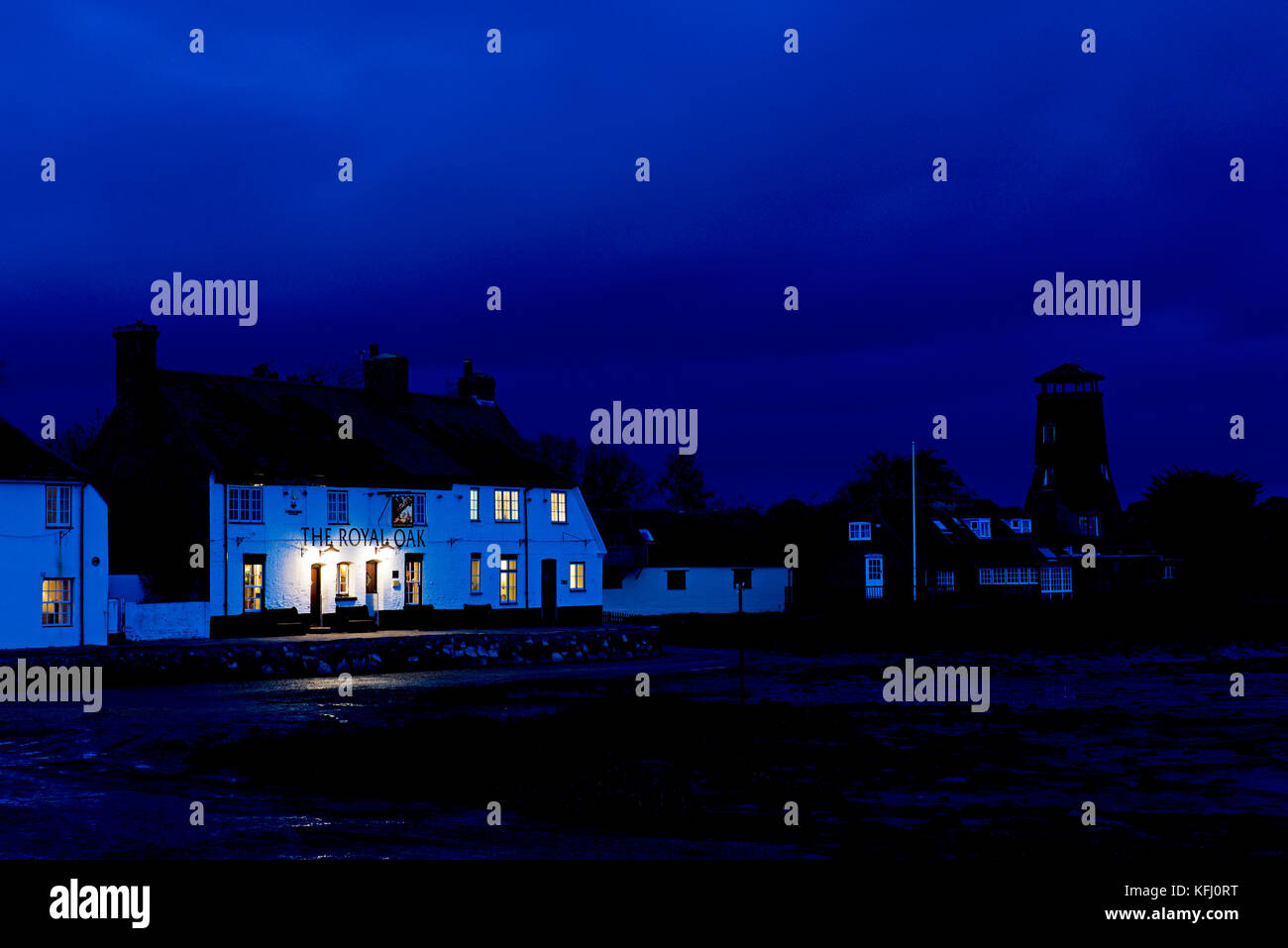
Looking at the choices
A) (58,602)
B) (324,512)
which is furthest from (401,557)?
(58,602)

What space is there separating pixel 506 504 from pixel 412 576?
549 centimetres

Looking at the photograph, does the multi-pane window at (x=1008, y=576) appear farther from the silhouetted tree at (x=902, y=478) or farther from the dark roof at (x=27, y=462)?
the dark roof at (x=27, y=462)

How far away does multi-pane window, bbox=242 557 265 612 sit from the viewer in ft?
161

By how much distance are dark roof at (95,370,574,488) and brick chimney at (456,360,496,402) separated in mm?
1163

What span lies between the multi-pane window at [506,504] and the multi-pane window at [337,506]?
23.5 ft

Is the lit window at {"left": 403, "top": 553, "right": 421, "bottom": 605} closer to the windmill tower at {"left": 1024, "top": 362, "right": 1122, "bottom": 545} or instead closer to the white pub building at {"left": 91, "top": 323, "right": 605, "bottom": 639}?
the white pub building at {"left": 91, "top": 323, "right": 605, "bottom": 639}

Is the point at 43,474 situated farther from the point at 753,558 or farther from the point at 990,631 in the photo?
the point at 753,558

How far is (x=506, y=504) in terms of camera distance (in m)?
58.3

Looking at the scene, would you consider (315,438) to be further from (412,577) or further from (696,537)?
(696,537)

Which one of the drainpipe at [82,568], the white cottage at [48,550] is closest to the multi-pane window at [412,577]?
the white cottage at [48,550]

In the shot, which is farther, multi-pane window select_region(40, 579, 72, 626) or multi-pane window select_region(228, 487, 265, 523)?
multi-pane window select_region(228, 487, 265, 523)

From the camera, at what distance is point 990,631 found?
235 ft

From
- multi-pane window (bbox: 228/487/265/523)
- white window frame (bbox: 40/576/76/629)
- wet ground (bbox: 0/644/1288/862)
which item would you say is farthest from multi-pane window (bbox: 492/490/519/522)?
wet ground (bbox: 0/644/1288/862)
